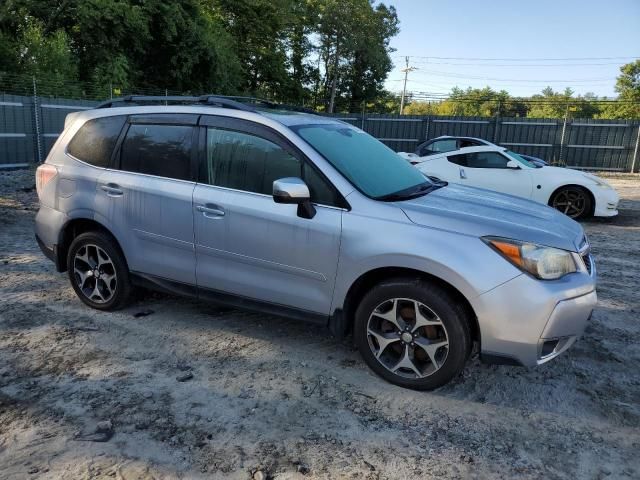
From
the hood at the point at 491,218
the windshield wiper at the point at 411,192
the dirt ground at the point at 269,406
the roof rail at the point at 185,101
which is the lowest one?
the dirt ground at the point at 269,406

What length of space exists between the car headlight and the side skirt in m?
1.23

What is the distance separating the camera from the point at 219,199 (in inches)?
148

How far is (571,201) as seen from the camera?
31.6 feet

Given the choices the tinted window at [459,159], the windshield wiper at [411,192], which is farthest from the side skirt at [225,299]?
the tinted window at [459,159]

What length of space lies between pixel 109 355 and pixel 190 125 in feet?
6.04

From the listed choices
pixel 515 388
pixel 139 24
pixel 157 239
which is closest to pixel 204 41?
pixel 139 24

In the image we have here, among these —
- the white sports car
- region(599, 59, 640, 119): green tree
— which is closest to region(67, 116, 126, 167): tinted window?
the white sports car

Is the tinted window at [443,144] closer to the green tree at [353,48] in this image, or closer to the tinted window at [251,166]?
the tinted window at [251,166]

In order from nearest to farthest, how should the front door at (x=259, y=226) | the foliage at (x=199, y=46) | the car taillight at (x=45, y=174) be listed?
the front door at (x=259, y=226), the car taillight at (x=45, y=174), the foliage at (x=199, y=46)

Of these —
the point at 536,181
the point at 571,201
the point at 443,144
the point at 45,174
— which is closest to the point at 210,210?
the point at 45,174

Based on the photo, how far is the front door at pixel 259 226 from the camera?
3439 millimetres

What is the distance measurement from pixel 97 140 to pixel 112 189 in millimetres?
535

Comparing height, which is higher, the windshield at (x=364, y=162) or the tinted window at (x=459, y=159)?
the windshield at (x=364, y=162)

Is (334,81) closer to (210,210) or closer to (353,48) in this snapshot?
(353,48)
